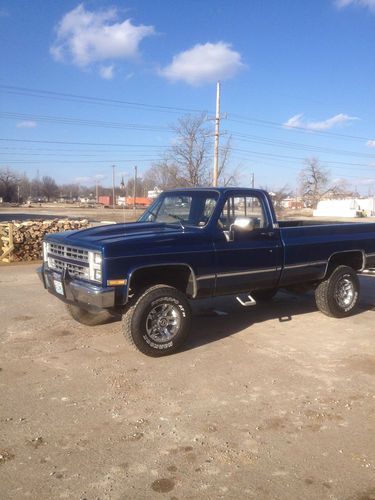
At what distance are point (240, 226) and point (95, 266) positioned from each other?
5.95 ft

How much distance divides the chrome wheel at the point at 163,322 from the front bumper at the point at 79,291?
21.8 inches

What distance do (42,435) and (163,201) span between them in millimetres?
3854

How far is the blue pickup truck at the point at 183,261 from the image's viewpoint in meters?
4.93

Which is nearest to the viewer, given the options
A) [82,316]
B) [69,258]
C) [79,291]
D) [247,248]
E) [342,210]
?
[79,291]

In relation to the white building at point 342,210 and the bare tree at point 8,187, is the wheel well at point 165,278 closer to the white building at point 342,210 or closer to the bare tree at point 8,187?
the white building at point 342,210

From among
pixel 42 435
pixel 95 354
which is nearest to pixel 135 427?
pixel 42 435

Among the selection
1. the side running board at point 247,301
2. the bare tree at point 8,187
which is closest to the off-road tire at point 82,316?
the side running board at point 247,301

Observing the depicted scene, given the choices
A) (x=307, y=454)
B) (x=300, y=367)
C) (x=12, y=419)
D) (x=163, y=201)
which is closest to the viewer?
(x=307, y=454)

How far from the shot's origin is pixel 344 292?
7219 millimetres

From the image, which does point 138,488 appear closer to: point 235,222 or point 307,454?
point 307,454

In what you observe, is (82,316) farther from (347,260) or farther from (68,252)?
(347,260)

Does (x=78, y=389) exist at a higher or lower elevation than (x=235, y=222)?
lower

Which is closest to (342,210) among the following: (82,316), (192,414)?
(82,316)

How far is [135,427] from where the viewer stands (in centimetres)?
365
